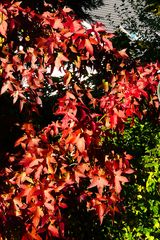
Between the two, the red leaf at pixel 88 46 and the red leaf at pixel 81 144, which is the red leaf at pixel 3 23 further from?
the red leaf at pixel 81 144

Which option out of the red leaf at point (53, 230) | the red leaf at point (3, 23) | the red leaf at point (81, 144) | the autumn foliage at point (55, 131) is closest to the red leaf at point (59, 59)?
the autumn foliage at point (55, 131)

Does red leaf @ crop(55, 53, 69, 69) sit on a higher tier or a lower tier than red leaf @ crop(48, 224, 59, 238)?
higher

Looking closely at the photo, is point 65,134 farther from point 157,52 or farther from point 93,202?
point 157,52

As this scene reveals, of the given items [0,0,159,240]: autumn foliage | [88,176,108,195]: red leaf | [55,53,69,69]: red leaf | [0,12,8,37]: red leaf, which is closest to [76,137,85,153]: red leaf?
[0,0,159,240]: autumn foliage

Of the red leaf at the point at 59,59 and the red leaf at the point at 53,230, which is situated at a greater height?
the red leaf at the point at 59,59

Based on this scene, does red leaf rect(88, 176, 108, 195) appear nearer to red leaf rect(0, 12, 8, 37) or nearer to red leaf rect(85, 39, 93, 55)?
red leaf rect(85, 39, 93, 55)

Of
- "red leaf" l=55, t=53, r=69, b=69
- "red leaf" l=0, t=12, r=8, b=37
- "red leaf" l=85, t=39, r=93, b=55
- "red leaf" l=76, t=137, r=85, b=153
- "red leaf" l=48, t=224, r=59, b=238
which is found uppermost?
"red leaf" l=0, t=12, r=8, b=37

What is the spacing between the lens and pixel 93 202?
8.70 feet

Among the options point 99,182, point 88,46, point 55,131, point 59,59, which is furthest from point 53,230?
point 88,46

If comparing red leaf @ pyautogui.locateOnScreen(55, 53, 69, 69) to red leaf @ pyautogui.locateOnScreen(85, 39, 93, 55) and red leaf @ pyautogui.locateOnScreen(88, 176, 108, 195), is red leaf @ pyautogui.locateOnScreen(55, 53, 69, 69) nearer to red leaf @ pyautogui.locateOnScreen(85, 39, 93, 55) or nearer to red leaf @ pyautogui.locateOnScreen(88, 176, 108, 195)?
red leaf @ pyautogui.locateOnScreen(85, 39, 93, 55)

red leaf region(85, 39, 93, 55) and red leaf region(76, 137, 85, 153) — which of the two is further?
red leaf region(85, 39, 93, 55)

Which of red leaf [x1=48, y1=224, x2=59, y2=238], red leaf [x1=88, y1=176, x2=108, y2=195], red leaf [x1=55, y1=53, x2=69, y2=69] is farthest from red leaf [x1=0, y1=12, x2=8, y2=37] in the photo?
red leaf [x1=48, y1=224, x2=59, y2=238]

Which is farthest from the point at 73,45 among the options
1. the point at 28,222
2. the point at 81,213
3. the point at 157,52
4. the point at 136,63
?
the point at 157,52

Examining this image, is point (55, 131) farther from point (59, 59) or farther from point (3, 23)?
point (3, 23)
